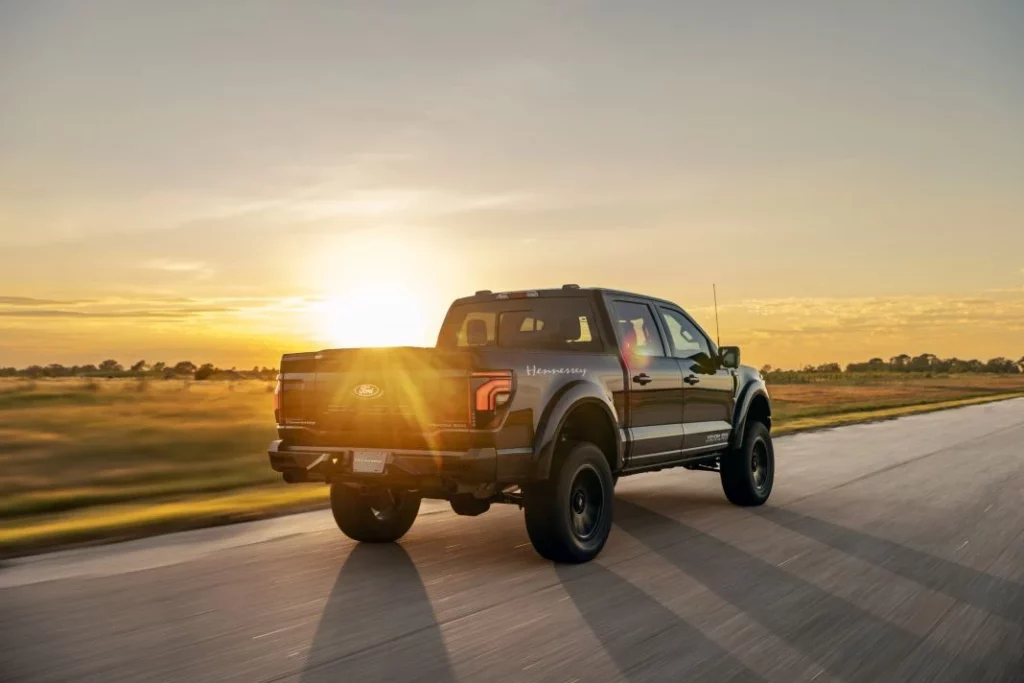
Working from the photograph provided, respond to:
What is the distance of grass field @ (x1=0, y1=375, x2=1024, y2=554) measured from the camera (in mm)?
11055

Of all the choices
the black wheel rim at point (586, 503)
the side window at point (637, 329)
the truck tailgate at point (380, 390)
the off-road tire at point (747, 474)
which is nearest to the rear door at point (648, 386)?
the side window at point (637, 329)

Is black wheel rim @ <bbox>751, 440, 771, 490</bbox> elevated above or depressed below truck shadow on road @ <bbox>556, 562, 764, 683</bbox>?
above

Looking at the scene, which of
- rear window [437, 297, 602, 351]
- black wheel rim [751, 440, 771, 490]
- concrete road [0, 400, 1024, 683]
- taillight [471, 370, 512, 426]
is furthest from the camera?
black wheel rim [751, 440, 771, 490]

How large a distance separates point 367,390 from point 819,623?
349cm

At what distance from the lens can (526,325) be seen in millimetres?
9508

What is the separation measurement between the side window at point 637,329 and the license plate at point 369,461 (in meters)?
2.68

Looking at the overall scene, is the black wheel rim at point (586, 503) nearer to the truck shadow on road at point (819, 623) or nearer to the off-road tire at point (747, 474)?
the truck shadow on road at point (819, 623)

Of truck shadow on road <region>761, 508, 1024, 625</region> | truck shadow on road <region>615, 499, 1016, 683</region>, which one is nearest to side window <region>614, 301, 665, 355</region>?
truck shadow on road <region>615, 499, 1016, 683</region>

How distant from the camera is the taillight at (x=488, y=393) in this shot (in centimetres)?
708

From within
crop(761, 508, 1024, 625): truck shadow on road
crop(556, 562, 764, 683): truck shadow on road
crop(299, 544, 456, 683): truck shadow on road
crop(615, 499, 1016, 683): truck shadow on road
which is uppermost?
crop(299, 544, 456, 683): truck shadow on road

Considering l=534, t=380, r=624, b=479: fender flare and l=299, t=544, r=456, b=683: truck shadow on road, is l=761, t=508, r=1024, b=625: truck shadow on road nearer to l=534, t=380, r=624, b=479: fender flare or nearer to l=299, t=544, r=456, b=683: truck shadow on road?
l=534, t=380, r=624, b=479: fender flare

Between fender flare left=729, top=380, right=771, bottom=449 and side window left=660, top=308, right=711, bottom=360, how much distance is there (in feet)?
2.74

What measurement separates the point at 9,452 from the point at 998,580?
57.2 feet

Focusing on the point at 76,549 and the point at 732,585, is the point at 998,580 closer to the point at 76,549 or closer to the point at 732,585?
the point at 732,585
